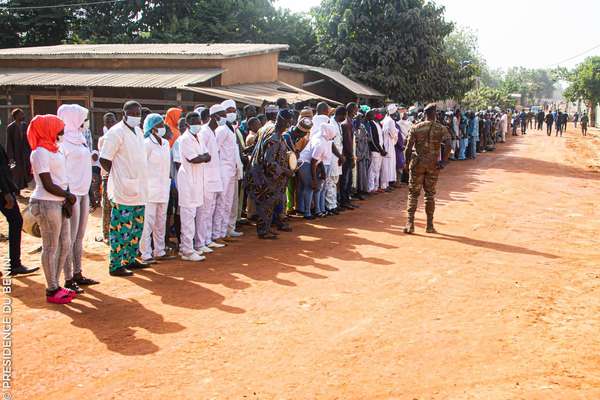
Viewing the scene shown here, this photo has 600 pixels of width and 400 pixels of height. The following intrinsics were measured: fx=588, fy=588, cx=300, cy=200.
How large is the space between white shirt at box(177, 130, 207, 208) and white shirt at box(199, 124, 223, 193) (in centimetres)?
24

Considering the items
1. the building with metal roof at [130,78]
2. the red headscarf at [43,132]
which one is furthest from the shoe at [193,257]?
the building with metal roof at [130,78]

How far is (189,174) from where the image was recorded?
7.28 metres

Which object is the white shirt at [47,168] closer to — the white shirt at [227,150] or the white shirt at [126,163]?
the white shirt at [126,163]

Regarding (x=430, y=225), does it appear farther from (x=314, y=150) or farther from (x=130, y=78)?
(x=130, y=78)

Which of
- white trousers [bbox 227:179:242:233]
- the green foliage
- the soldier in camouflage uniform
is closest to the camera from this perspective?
white trousers [bbox 227:179:242:233]

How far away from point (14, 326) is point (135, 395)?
72.4 inches

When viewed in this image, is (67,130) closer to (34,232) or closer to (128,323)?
(34,232)

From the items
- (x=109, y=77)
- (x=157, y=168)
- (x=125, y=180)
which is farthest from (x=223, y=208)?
(x=109, y=77)

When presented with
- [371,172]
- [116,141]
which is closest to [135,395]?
[116,141]

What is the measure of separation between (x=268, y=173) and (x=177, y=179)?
1.64 meters

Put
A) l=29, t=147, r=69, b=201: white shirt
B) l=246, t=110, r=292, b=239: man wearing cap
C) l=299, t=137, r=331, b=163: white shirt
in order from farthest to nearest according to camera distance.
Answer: l=299, t=137, r=331, b=163: white shirt
l=246, t=110, r=292, b=239: man wearing cap
l=29, t=147, r=69, b=201: white shirt

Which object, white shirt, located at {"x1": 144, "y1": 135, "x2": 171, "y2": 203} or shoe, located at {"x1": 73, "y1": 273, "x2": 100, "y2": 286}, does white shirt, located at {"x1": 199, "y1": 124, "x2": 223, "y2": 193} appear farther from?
shoe, located at {"x1": 73, "y1": 273, "x2": 100, "y2": 286}

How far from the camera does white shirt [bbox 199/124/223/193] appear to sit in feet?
25.1

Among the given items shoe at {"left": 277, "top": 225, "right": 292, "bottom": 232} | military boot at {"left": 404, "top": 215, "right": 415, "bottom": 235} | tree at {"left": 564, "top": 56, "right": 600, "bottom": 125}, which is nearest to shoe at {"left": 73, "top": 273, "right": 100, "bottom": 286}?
shoe at {"left": 277, "top": 225, "right": 292, "bottom": 232}
